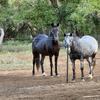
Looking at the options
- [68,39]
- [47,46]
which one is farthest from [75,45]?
[47,46]

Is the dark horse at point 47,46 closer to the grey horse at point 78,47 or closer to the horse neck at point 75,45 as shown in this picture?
the grey horse at point 78,47

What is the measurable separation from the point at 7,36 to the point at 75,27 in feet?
57.1

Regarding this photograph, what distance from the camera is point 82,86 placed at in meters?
14.7

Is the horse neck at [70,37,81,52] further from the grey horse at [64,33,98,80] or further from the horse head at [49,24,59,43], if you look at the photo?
the horse head at [49,24,59,43]

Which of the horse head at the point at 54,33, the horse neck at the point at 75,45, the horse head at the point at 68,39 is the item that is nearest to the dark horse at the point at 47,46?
the horse head at the point at 54,33

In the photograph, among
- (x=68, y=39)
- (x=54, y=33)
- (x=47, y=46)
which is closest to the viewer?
(x=68, y=39)

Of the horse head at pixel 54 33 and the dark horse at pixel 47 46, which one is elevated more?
the horse head at pixel 54 33

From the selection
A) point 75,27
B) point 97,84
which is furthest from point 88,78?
point 75,27

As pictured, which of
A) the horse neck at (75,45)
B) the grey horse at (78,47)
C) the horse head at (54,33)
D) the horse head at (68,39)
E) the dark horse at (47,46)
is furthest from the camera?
the dark horse at (47,46)

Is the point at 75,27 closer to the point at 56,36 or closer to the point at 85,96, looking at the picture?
the point at 56,36

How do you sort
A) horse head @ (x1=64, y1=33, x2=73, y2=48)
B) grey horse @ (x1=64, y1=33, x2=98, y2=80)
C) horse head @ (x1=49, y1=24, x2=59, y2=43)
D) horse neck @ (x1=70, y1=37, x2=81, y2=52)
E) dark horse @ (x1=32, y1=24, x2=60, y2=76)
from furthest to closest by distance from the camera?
dark horse @ (x1=32, y1=24, x2=60, y2=76), horse head @ (x1=49, y1=24, x2=59, y2=43), horse neck @ (x1=70, y1=37, x2=81, y2=52), grey horse @ (x1=64, y1=33, x2=98, y2=80), horse head @ (x1=64, y1=33, x2=73, y2=48)

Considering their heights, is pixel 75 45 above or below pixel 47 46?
above

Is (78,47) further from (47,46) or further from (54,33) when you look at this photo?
(47,46)

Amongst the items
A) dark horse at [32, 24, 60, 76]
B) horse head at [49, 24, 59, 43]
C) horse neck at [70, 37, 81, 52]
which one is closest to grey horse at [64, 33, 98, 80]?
horse neck at [70, 37, 81, 52]
